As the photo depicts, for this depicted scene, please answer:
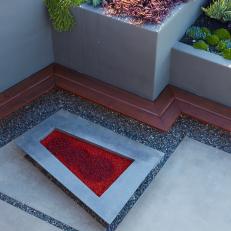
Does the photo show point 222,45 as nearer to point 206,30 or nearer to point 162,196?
point 206,30

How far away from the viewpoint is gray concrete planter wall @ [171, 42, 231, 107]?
4.12 meters

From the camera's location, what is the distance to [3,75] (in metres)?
4.32

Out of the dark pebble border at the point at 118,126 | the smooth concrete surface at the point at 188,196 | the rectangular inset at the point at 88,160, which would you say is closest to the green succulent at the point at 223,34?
the dark pebble border at the point at 118,126

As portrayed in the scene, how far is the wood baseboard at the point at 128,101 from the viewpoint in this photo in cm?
425

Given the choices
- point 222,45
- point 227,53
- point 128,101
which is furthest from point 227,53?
point 128,101

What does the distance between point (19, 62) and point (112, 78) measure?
1.04 m

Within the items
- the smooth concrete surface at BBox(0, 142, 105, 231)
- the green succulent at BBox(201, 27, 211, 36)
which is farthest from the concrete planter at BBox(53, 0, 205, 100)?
the smooth concrete surface at BBox(0, 142, 105, 231)

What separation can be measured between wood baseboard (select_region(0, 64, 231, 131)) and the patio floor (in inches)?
16.3

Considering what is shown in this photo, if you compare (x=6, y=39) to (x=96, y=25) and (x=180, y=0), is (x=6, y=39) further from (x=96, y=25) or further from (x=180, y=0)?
(x=180, y=0)

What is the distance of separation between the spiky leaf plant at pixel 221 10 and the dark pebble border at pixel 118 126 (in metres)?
1.26

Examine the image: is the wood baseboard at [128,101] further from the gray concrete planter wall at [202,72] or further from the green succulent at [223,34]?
the green succulent at [223,34]

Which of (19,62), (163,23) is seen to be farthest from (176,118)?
(19,62)

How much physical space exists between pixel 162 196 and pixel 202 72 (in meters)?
1.41

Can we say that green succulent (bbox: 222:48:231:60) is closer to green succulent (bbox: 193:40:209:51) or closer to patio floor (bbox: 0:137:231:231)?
green succulent (bbox: 193:40:209:51)
